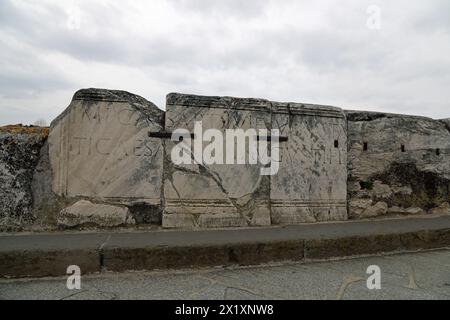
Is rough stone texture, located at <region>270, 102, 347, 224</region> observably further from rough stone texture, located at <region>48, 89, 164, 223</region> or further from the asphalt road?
rough stone texture, located at <region>48, 89, 164, 223</region>

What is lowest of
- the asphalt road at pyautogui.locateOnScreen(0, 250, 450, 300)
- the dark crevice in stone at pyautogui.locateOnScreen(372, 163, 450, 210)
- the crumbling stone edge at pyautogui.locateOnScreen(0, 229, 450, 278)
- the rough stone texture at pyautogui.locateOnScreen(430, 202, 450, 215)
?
the asphalt road at pyautogui.locateOnScreen(0, 250, 450, 300)

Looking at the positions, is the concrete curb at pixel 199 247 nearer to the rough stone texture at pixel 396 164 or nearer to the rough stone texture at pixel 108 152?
the rough stone texture at pixel 108 152

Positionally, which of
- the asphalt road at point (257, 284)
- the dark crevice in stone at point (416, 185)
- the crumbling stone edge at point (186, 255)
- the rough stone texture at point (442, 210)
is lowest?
the asphalt road at point (257, 284)

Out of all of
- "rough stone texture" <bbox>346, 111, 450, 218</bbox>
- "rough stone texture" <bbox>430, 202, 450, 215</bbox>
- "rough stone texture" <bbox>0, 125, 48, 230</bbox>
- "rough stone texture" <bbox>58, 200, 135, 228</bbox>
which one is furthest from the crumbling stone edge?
"rough stone texture" <bbox>430, 202, 450, 215</bbox>

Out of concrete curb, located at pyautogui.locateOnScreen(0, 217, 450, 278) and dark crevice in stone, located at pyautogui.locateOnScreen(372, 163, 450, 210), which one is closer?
concrete curb, located at pyautogui.locateOnScreen(0, 217, 450, 278)

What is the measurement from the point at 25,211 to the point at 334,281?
2.48 m

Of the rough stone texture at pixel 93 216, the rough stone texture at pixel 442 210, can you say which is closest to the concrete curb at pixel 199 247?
the rough stone texture at pixel 93 216

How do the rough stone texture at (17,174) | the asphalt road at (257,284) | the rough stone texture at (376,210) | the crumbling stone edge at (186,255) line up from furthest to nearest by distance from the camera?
the rough stone texture at (376,210), the rough stone texture at (17,174), the crumbling stone edge at (186,255), the asphalt road at (257,284)

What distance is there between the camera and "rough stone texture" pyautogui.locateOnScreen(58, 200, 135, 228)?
300 cm

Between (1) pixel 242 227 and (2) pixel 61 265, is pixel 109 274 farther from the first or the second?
(1) pixel 242 227

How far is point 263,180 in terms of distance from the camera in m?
3.41

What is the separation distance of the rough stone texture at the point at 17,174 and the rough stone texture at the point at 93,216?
10.9 inches

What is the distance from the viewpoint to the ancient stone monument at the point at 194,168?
3.03m

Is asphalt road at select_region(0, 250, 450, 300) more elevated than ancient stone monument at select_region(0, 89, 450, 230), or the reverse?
ancient stone monument at select_region(0, 89, 450, 230)
